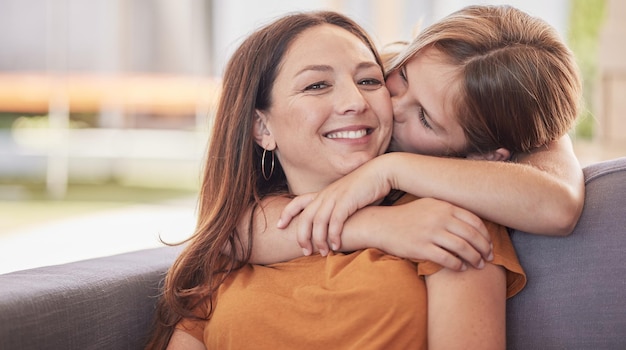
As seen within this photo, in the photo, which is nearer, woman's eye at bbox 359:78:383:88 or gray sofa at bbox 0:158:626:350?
gray sofa at bbox 0:158:626:350

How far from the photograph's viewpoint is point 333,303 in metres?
1.37

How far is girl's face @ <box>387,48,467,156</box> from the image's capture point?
148 centimetres

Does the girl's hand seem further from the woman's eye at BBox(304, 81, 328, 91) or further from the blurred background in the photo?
the blurred background

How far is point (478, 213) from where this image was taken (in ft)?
4.30

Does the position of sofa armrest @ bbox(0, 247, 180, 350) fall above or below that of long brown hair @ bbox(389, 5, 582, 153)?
below

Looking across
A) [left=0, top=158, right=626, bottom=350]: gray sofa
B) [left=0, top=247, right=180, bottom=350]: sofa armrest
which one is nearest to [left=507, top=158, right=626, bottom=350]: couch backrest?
[left=0, top=158, right=626, bottom=350]: gray sofa

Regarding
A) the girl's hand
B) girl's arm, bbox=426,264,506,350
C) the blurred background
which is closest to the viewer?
girl's arm, bbox=426,264,506,350

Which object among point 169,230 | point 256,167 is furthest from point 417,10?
point 256,167

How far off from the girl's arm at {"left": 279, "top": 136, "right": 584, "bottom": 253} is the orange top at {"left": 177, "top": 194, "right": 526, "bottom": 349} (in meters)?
0.06

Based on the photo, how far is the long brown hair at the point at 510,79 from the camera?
1414 mm

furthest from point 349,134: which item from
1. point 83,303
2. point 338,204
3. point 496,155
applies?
point 83,303

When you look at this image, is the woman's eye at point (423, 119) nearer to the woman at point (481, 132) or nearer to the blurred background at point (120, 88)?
the woman at point (481, 132)

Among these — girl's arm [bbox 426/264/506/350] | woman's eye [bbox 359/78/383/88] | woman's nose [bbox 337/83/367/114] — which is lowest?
girl's arm [bbox 426/264/506/350]

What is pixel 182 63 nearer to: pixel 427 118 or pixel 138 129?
pixel 138 129
